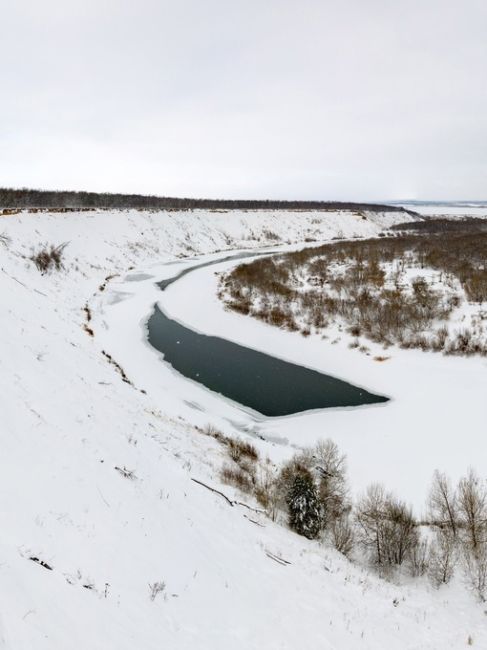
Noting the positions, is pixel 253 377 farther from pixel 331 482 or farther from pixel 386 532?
pixel 386 532

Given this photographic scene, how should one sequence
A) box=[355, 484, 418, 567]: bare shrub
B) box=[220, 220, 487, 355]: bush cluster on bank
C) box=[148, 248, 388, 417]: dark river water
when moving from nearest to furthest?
box=[355, 484, 418, 567]: bare shrub
box=[148, 248, 388, 417]: dark river water
box=[220, 220, 487, 355]: bush cluster on bank

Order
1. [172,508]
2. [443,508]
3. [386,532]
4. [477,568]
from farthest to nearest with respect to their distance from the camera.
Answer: [443,508]
[386,532]
[172,508]
[477,568]

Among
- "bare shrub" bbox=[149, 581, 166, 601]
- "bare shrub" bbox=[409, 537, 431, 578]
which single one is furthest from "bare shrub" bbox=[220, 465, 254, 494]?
"bare shrub" bbox=[149, 581, 166, 601]

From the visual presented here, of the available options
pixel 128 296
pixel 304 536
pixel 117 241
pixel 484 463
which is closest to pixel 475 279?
pixel 484 463

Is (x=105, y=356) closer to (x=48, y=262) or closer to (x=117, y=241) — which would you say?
(x=48, y=262)

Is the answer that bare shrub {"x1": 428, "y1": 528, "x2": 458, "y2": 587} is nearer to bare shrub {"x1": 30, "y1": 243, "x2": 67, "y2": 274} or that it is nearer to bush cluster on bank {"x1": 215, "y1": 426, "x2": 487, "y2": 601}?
bush cluster on bank {"x1": 215, "y1": 426, "x2": 487, "y2": 601}

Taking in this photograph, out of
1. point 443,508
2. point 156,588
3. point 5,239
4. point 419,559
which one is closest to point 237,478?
point 419,559
